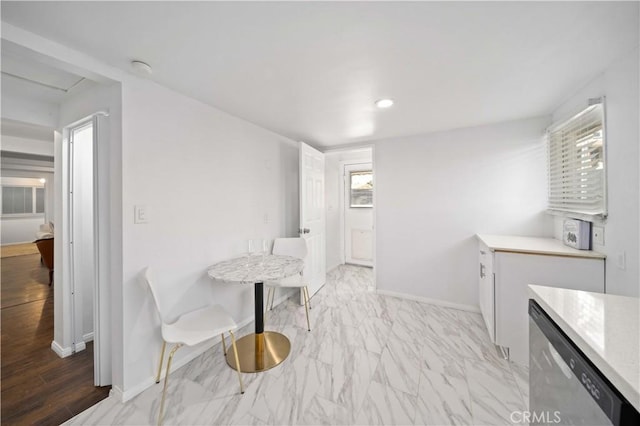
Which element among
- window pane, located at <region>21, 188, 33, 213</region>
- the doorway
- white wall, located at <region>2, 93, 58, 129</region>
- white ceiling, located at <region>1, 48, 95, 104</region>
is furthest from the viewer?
window pane, located at <region>21, 188, 33, 213</region>

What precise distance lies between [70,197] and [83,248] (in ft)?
1.66

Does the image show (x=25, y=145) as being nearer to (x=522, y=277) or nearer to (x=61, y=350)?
(x=61, y=350)

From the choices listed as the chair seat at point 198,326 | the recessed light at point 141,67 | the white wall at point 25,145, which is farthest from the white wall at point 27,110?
the chair seat at point 198,326

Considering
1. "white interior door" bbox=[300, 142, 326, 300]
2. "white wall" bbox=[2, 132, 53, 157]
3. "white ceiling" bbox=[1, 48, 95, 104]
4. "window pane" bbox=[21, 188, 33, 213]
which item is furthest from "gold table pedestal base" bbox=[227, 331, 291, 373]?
"window pane" bbox=[21, 188, 33, 213]

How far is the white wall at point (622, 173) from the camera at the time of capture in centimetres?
137

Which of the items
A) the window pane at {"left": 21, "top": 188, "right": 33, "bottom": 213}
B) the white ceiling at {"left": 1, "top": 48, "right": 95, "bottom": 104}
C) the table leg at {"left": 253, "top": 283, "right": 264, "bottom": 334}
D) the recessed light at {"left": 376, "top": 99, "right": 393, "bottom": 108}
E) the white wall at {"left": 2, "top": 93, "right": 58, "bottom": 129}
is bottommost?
the table leg at {"left": 253, "top": 283, "right": 264, "bottom": 334}

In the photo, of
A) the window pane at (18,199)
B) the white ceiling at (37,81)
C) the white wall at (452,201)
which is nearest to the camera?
the white ceiling at (37,81)

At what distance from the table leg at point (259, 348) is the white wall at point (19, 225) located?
8.98 metres

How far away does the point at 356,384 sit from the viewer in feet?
5.57

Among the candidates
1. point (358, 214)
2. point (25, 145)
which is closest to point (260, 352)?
point (358, 214)

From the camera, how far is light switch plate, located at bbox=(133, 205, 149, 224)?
1.61m

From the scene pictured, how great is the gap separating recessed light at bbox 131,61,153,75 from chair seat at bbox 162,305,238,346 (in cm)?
165

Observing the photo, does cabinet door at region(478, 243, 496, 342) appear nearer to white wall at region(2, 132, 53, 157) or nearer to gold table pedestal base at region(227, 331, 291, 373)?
gold table pedestal base at region(227, 331, 291, 373)

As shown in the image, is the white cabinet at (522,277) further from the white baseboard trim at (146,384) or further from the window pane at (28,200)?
the window pane at (28,200)
